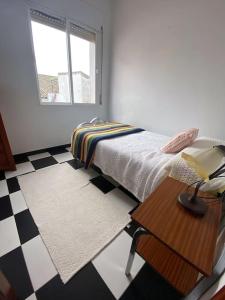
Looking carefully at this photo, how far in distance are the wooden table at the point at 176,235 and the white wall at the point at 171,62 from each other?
171cm

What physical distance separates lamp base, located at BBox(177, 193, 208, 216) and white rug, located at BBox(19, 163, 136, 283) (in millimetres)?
737

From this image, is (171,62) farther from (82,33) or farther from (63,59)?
(63,59)

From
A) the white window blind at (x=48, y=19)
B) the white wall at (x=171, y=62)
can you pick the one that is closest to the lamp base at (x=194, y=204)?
the white wall at (x=171, y=62)

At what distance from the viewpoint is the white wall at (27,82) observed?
1.86m

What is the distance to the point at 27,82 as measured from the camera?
84.0 inches

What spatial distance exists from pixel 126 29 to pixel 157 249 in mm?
3460

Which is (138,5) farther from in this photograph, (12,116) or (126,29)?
(12,116)

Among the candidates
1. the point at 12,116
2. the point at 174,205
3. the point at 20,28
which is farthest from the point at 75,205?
the point at 20,28

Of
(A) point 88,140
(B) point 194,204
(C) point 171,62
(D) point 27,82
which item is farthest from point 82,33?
(B) point 194,204

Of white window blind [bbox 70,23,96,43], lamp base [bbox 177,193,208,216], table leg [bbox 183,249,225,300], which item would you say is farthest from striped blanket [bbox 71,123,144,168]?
white window blind [bbox 70,23,96,43]

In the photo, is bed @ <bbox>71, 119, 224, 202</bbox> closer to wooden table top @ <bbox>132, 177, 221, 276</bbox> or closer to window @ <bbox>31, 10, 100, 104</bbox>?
wooden table top @ <bbox>132, 177, 221, 276</bbox>

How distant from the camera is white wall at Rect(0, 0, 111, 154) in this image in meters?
1.86

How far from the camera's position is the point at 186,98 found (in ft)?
7.09

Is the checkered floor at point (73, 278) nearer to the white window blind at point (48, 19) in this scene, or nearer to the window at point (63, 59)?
the window at point (63, 59)
